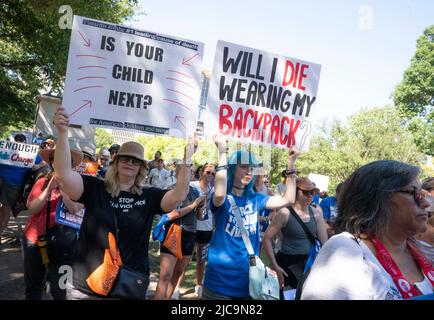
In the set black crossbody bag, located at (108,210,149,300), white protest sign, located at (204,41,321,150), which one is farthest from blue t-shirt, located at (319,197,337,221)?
black crossbody bag, located at (108,210,149,300)

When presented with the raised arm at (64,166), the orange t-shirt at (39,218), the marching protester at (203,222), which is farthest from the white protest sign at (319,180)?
the raised arm at (64,166)

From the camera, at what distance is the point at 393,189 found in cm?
196

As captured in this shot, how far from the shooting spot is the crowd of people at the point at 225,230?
1798mm

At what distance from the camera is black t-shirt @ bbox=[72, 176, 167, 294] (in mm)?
3064

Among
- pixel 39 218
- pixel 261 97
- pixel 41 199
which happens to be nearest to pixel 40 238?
pixel 39 218

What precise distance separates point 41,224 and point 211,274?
5.94ft

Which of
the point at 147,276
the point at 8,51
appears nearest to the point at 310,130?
the point at 147,276

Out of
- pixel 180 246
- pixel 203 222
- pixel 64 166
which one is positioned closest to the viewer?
pixel 64 166

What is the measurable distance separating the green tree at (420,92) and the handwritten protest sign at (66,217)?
33128 mm

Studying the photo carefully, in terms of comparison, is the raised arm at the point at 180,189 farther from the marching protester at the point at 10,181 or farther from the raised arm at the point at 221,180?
the marching protester at the point at 10,181

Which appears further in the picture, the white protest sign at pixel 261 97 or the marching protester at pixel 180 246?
the marching protester at pixel 180 246

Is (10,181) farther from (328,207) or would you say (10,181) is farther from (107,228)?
(328,207)

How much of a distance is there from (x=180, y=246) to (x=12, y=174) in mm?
3157

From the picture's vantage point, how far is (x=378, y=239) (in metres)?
1.92
